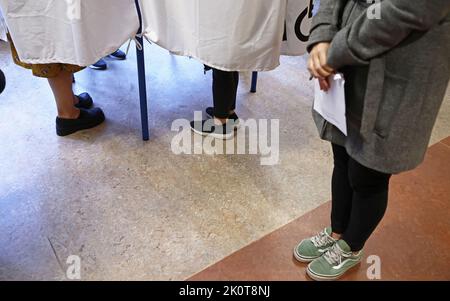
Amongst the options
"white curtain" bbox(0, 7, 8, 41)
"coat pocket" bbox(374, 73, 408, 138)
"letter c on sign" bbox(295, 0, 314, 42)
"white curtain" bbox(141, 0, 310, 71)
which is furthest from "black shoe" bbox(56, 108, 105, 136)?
"coat pocket" bbox(374, 73, 408, 138)

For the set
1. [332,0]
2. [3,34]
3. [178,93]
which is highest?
[332,0]

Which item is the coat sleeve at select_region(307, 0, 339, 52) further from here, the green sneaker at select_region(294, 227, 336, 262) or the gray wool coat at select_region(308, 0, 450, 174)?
the green sneaker at select_region(294, 227, 336, 262)

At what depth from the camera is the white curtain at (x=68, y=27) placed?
1282mm

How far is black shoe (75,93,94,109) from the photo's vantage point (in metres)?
1.86

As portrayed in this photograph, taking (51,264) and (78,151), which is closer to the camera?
(51,264)

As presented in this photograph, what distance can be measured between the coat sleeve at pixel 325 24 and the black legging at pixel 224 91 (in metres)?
0.68

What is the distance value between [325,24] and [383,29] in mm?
187

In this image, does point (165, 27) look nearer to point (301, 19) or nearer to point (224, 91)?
point (224, 91)

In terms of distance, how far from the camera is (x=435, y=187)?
1.48m

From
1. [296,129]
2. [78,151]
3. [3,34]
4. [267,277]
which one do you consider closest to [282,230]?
[267,277]

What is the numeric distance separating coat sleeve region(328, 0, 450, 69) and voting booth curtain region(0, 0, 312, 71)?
597mm

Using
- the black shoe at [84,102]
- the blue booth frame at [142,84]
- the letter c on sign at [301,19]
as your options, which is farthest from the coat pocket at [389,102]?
the black shoe at [84,102]
